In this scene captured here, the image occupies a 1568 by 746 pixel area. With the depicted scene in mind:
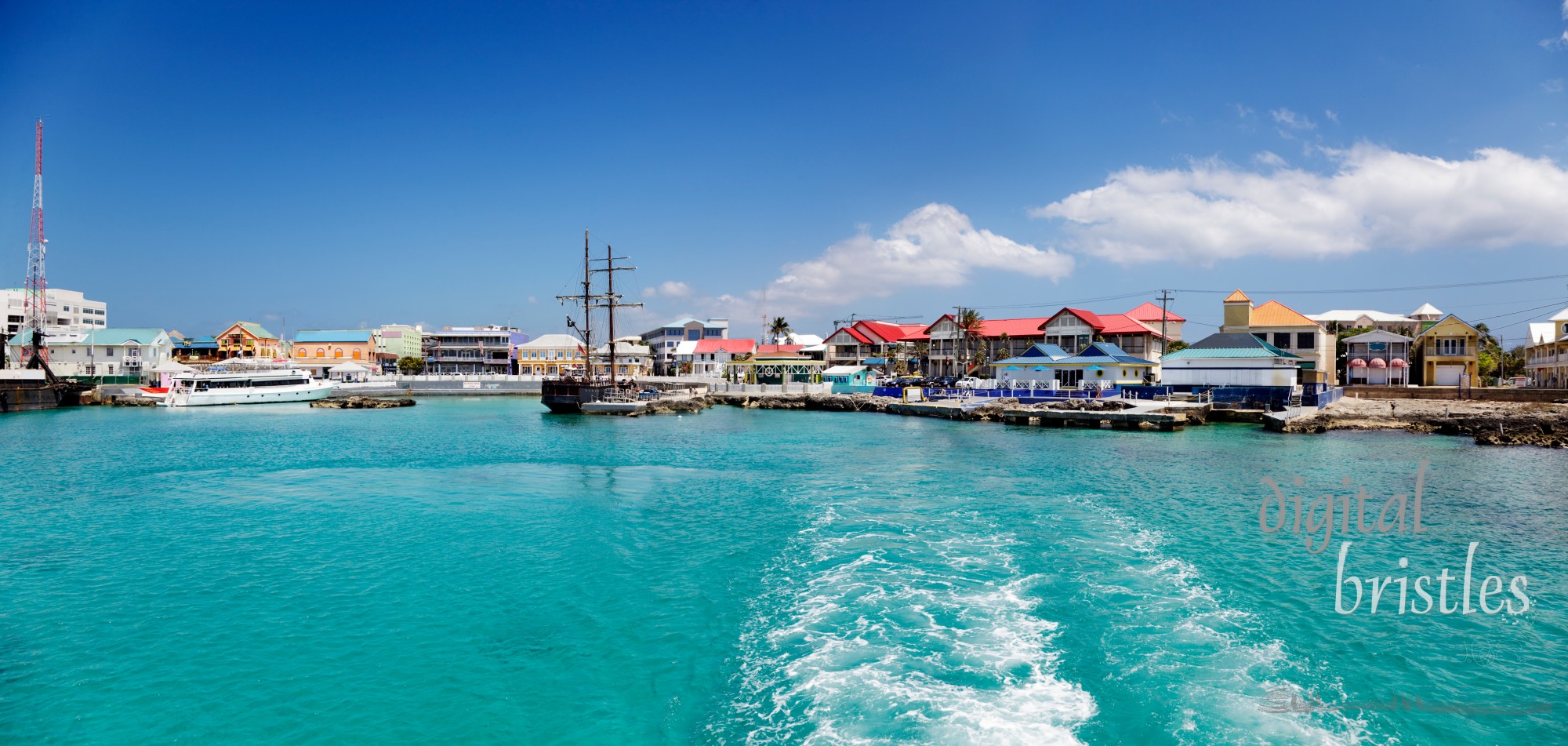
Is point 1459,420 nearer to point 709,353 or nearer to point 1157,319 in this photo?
point 1157,319

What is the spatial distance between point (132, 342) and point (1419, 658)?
375ft

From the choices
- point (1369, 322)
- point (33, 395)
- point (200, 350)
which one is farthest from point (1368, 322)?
point (200, 350)

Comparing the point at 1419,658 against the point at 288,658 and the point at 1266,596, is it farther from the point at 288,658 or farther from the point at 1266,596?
the point at 288,658

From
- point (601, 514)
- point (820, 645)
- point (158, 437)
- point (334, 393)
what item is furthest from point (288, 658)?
point (334, 393)

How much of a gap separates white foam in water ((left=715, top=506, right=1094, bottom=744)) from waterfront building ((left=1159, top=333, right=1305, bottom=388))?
46611 mm

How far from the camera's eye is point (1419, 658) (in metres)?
9.45

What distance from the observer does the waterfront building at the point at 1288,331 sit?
2384 inches

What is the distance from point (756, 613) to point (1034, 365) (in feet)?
177

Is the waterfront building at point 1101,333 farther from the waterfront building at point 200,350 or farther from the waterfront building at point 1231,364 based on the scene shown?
the waterfront building at point 200,350

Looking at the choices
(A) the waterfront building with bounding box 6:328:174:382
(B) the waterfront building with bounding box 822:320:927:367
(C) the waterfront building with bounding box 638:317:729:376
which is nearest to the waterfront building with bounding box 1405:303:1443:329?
(B) the waterfront building with bounding box 822:320:927:367

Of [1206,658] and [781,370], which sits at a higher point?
[781,370]

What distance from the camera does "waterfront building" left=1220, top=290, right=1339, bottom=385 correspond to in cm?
6056

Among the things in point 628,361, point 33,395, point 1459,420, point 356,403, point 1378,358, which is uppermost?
point 628,361

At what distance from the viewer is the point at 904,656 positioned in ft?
31.8
